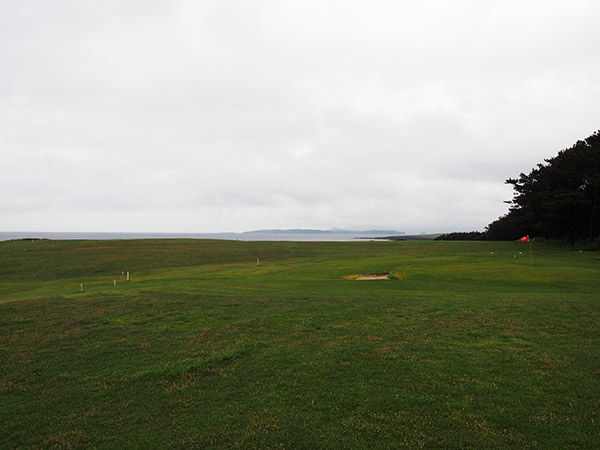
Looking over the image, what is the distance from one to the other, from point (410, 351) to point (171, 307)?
12414mm

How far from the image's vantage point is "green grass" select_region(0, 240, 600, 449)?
614 cm

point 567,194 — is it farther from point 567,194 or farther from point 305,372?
point 305,372

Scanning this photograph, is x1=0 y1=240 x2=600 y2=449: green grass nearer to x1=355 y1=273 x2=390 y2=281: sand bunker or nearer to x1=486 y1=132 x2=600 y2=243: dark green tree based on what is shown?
x1=355 y1=273 x2=390 y2=281: sand bunker

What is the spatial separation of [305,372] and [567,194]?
5962cm

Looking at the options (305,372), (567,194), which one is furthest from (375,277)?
(567,194)

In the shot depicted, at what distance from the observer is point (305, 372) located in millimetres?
8711

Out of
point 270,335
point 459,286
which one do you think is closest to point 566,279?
point 459,286

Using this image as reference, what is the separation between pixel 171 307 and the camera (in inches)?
692

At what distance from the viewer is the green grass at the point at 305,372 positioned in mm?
6141

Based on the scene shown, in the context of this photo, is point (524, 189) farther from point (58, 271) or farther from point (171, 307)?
point (58, 271)

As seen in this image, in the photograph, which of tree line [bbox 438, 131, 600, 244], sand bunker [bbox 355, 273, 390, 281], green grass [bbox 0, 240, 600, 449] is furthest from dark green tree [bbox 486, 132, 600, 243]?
green grass [bbox 0, 240, 600, 449]

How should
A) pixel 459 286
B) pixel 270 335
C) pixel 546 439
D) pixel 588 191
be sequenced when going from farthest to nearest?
1. pixel 588 191
2. pixel 459 286
3. pixel 270 335
4. pixel 546 439

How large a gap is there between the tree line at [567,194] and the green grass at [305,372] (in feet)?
145

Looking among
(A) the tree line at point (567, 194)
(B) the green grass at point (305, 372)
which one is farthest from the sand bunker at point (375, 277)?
(A) the tree line at point (567, 194)
